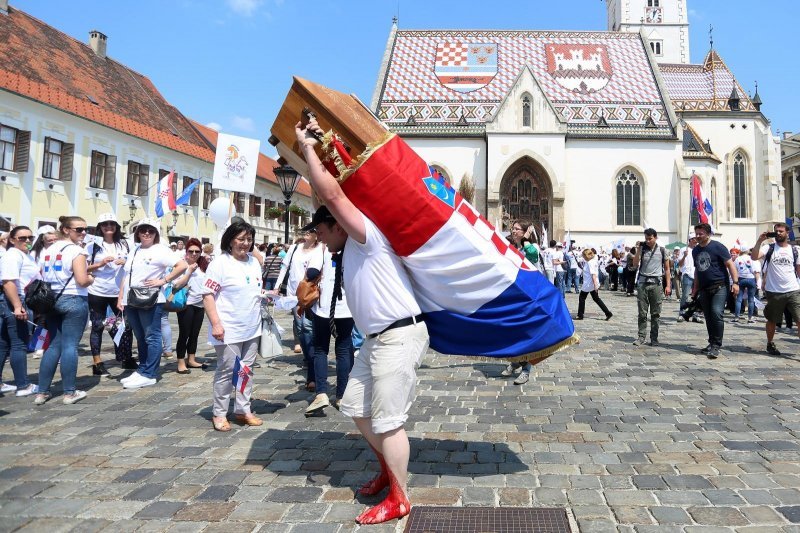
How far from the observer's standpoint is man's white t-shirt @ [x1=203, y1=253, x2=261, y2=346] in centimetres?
488

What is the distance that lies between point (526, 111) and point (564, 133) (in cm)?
278

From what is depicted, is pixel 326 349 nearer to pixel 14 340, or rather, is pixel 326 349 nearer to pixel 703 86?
pixel 14 340

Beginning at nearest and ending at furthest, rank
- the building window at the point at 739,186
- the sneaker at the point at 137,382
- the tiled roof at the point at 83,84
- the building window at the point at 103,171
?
the sneaker at the point at 137,382 < the tiled roof at the point at 83,84 < the building window at the point at 103,171 < the building window at the point at 739,186

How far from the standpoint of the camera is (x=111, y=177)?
1015 inches

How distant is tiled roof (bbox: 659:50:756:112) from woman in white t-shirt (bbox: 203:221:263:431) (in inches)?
1864

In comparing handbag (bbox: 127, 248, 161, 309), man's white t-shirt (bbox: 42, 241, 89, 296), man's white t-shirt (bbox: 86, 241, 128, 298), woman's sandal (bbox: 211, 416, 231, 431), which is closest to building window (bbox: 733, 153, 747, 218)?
man's white t-shirt (bbox: 86, 241, 128, 298)

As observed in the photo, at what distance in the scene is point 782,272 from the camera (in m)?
8.59

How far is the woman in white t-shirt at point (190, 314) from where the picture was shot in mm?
7500

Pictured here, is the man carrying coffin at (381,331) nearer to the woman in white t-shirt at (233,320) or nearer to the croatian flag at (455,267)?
the croatian flag at (455,267)

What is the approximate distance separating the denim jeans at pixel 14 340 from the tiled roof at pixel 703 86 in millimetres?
48153

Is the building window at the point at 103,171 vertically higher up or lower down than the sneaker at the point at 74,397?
higher up

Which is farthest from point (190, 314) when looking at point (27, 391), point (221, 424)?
point (221, 424)

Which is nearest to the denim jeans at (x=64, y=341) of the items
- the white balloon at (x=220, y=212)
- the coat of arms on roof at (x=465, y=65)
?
the white balloon at (x=220, y=212)

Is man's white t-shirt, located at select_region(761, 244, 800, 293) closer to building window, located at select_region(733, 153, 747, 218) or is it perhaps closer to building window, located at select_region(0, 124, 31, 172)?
building window, located at select_region(0, 124, 31, 172)
